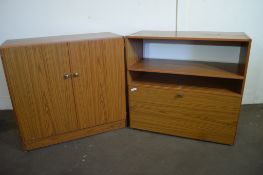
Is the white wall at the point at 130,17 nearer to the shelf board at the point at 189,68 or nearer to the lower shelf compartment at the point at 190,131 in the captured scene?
the shelf board at the point at 189,68

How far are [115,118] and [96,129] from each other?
225mm

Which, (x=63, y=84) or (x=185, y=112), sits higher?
(x=63, y=84)

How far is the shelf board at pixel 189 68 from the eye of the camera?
197 cm

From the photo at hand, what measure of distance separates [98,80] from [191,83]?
0.91m

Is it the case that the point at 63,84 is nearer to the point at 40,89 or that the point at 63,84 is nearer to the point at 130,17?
the point at 40,89

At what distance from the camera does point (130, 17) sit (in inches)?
96.4

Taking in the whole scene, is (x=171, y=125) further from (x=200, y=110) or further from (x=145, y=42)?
(x=145, y=42)

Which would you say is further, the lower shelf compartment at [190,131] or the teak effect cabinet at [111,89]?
the lower shelf compartment at [190,131]

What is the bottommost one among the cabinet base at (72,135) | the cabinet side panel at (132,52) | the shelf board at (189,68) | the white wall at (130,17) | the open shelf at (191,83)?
the cabinet base at (72,135)

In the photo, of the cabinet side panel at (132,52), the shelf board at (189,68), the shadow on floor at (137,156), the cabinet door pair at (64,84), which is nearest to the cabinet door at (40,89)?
the cabinet door pair at (64,84)

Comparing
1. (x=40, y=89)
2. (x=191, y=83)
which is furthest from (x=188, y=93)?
(x=40, y=89)

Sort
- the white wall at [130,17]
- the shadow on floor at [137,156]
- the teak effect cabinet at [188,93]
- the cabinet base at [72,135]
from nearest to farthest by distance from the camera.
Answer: the shadow on floor at [137,156], the teak effect cabinet at [188,93], the cabinet base at [72,135], the white wall at [130,17]

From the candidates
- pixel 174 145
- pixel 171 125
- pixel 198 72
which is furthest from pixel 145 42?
pixel 174 145

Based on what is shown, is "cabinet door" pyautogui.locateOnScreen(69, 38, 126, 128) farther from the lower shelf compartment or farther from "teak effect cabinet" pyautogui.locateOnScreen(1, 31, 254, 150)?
the lower shelf compartment
